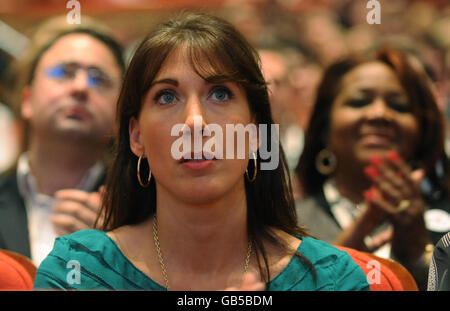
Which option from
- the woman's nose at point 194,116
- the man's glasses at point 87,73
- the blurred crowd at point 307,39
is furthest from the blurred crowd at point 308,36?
the woman's nose at point 194,116

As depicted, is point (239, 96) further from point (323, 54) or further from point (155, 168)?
point (323, 54)

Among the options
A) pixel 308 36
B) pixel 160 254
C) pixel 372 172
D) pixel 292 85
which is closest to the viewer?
pixel 160 254

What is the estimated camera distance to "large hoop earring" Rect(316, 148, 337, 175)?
2665 mm

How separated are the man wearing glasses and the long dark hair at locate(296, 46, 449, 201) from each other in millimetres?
838

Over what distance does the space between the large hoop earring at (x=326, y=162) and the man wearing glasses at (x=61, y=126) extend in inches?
34.6

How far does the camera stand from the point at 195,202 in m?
1.47

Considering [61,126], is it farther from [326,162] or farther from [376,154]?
[376,154]

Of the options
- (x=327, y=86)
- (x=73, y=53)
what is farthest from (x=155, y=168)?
(x=327, y=86)

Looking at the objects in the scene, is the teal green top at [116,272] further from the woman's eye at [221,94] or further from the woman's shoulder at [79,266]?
the woman's eye at [221,94]

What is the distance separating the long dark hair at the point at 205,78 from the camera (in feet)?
4.94

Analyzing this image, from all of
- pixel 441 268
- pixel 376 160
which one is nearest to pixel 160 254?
pixel 441 268

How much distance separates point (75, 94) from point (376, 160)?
1.18m

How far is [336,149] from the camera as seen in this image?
103 inches

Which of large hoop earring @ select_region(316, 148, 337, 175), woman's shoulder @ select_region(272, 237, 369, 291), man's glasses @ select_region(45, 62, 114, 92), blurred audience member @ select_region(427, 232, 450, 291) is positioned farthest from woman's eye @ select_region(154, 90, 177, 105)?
large hoop earring @ select_region(316, 148, 337, 175)
